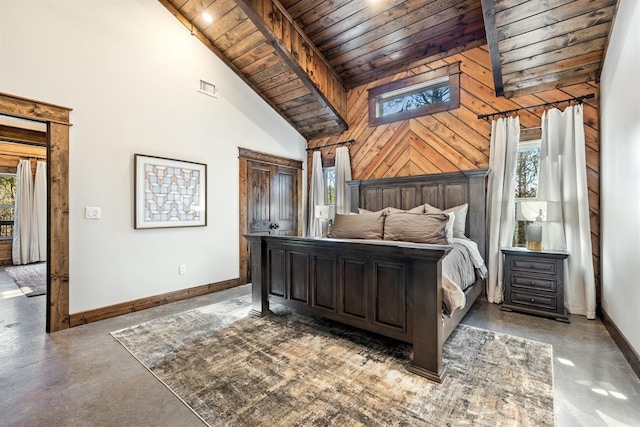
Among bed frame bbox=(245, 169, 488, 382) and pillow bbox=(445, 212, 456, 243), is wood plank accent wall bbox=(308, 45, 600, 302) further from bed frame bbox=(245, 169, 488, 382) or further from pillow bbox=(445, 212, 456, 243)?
pillow bbox=(445, 212, 456, 243)

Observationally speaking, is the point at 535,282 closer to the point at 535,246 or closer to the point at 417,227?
the point at 535,246

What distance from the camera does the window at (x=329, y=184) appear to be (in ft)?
17.7

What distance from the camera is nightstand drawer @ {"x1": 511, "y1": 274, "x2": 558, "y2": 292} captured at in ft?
9.92

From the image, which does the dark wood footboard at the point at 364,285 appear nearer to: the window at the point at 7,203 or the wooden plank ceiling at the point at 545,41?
the wooden plank ceiling at the point at 545,41

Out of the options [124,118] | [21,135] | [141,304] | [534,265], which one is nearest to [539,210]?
[534,265]

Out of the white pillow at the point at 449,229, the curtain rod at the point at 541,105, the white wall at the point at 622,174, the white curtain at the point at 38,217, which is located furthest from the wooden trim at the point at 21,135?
the white wall at the point at 622,174

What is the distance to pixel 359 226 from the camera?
11.7 feet

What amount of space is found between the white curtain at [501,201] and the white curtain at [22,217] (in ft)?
29.0

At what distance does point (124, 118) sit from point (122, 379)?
2.75 m

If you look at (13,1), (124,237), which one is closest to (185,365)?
(124,237)

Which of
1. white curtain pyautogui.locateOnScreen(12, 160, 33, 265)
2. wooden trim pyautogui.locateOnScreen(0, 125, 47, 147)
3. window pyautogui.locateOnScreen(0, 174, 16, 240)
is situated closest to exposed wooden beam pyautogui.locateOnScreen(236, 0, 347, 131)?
wooden trim pyautogui.locateOnScreen(0, 125, 47, 147)

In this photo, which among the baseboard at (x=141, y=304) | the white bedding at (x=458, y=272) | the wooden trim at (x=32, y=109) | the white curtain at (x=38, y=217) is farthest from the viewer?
the white curtain at (x=38, y=217)

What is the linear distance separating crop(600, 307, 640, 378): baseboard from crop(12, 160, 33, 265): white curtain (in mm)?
9488

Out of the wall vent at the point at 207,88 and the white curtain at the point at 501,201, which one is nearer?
the white curtain at the point at 501,201
